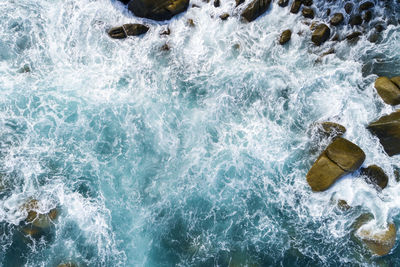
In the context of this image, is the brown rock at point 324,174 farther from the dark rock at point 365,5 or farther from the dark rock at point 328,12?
the dark rock at point 365,5

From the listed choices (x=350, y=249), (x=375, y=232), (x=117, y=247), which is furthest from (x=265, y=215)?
(x=117, y=247)

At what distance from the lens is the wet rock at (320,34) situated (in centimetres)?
1345

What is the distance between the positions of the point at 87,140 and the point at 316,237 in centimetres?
918

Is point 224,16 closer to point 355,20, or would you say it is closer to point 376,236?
point 355,20

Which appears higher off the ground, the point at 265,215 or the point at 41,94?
the point at 41,94

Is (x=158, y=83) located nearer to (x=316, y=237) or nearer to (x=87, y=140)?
(x=87, y=140)

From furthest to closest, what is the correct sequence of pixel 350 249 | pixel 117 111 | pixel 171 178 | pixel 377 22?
pixel 377 22
pixel 117 111
pixel 171 178
pixel 350 249

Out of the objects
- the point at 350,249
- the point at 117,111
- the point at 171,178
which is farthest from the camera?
the point at 117,111

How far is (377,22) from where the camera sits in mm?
13898

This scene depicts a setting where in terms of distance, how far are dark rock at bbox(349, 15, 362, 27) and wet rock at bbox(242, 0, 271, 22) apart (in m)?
3.64

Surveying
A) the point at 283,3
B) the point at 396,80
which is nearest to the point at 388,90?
the point at 396,80

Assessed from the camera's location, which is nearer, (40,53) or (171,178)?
(171,178)

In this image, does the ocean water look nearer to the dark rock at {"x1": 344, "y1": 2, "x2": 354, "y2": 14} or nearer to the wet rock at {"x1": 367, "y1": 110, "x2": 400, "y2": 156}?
the wet rock at {"x1": 367, "y1": 110, "x2": 400, "y2": 156}

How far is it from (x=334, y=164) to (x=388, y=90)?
13.0 feet
